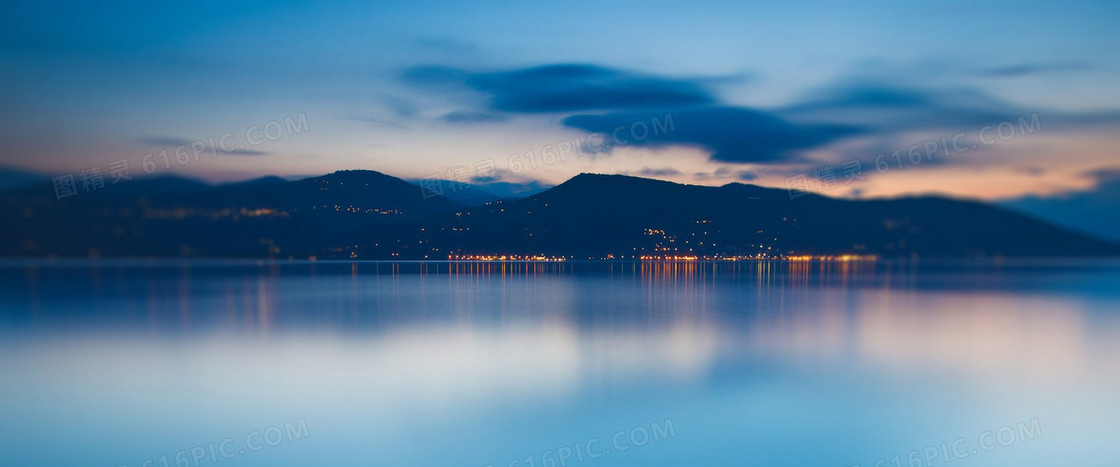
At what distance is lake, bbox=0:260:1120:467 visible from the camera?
310 inches

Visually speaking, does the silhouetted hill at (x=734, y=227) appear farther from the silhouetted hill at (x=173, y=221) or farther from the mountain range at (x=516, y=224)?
the silhouetted hill at (x=173, y=221)

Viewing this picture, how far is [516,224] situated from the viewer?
389 feet

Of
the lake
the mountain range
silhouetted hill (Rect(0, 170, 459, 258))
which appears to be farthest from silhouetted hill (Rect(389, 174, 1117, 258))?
the lake

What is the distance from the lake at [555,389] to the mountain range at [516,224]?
250ft

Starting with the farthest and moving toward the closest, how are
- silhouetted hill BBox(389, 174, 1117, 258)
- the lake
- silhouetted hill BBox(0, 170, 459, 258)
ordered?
silhouetted hill BBox(389, 174, 1117, 258) → silhouetted hill BBox(0, 170, 459, 258) → the lake

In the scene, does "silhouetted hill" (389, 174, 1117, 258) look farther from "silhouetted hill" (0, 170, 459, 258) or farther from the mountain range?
"silhouetted hill" (0, 170, 459, 258)

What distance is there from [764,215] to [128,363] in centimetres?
11967

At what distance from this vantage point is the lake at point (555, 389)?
7867mm

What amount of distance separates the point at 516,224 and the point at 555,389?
10801 cm

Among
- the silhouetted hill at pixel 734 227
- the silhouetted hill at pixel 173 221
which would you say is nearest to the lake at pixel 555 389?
the silhouetted hill at pixel 173 221

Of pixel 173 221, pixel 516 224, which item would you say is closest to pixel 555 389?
pixel 173 221

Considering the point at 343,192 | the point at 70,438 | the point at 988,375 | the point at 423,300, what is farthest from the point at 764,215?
the point at 70,438

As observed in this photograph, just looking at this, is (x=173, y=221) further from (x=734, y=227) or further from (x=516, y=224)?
(x=734, y=227)

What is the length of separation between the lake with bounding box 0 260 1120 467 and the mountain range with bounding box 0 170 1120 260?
76.2 metres
